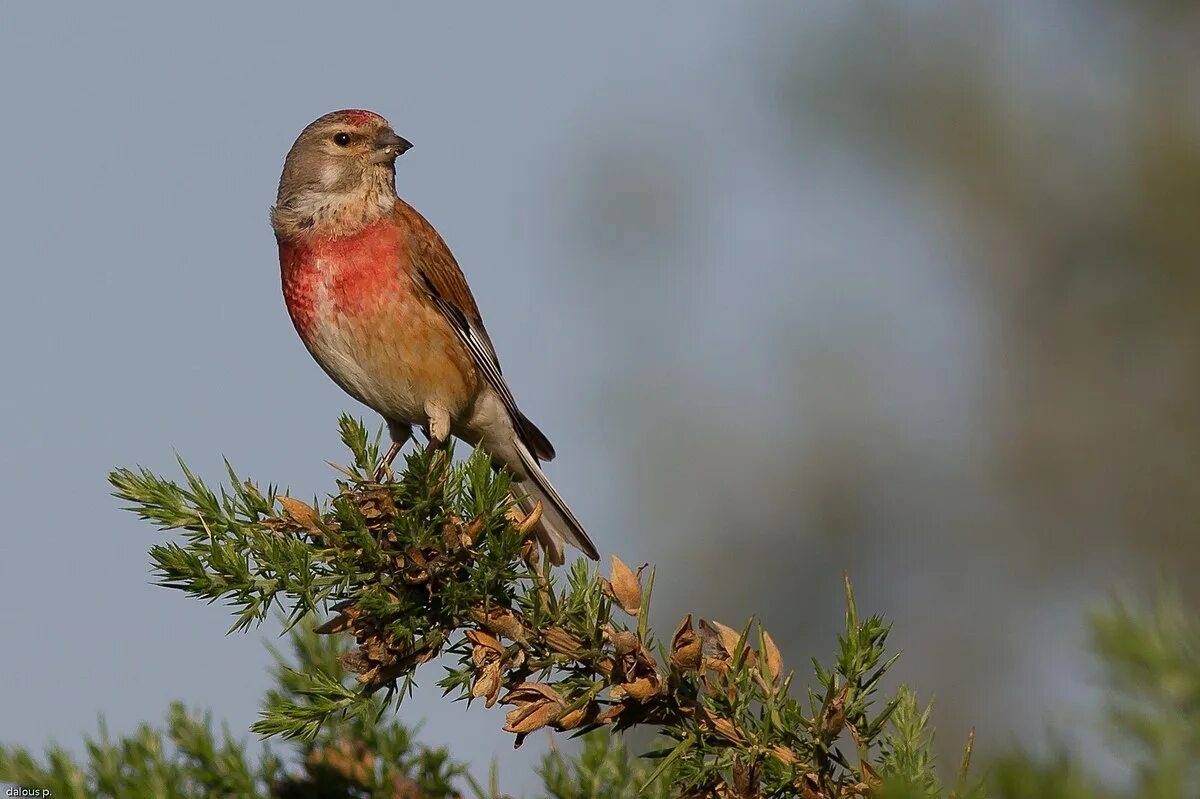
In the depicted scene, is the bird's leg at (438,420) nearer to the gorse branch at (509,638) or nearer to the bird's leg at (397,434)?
the bird's leg at (397,434)

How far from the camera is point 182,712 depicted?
2367 millimetres

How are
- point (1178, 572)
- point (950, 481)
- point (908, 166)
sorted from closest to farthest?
point (1178, 572)
point (950, 481)
point (908, 166)

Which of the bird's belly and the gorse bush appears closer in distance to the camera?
the gorse bush

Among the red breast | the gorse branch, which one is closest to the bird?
the red breast

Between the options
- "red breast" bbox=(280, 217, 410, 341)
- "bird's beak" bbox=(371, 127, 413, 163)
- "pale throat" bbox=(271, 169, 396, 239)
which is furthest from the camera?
"bird's beak" bbox=(371, 127, 413, 163)

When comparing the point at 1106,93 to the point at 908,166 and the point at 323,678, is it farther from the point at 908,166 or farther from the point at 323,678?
the point at 323,678

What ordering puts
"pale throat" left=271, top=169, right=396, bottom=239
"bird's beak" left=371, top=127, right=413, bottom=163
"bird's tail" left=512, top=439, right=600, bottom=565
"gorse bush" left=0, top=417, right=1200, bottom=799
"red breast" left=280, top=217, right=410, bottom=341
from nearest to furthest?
"gorse bush" left=0, top=417, right=1200, bottom=799
"bird's tail" left=512, top=439, right=600, bottom=565
"red breast" left=280, top=217, right=410, bottom=341
"pale throat" left=271, top=169, right=396, bottom=239
"bird's beak" left=371, top=127, right=413, bottom=163

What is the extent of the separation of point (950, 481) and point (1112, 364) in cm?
190

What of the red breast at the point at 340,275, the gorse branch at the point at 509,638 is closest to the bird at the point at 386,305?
the red breast at the point at 340,275

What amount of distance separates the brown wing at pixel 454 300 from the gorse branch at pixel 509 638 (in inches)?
111

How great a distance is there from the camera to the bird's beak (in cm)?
615

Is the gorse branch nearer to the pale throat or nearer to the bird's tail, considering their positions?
the bird's tail

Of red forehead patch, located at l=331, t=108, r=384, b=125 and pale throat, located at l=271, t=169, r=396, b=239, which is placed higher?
red forehead patch, located at l=331, t=108, r=384, b=125

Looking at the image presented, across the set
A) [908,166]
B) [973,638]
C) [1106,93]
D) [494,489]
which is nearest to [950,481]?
[973,638]
